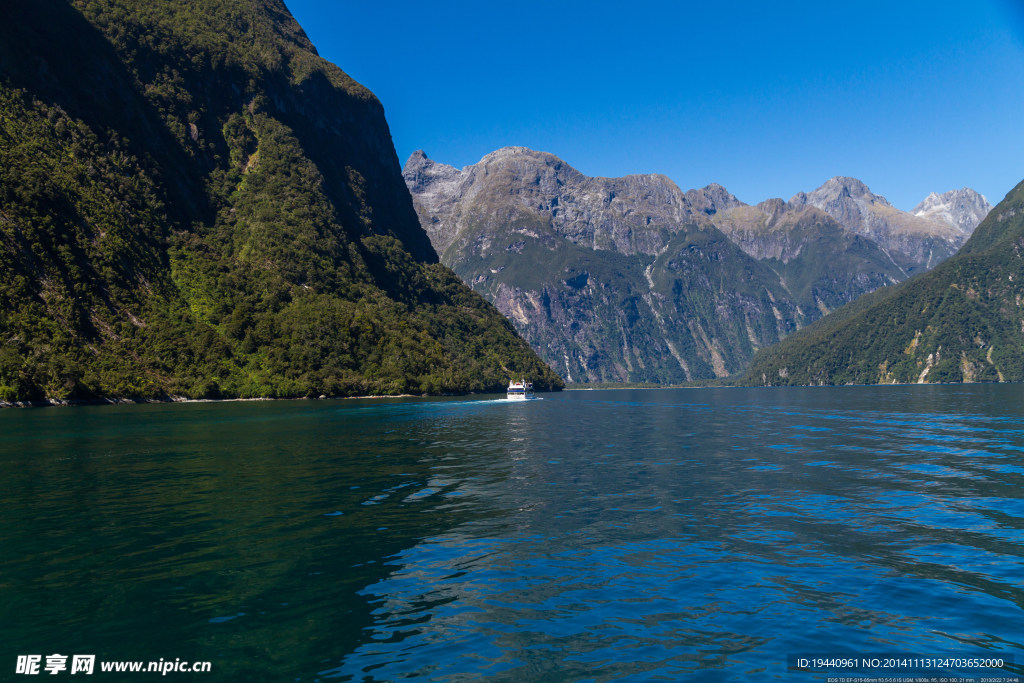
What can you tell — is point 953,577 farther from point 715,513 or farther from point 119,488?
point 119,488

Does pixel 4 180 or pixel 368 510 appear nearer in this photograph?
pixel 368 510

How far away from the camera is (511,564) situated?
95.2 feet

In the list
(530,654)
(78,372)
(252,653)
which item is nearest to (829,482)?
(530,654)

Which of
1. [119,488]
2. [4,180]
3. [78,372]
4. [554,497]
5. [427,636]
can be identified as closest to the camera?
[427,636]

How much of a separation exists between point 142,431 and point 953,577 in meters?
105

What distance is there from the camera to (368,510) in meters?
41.3

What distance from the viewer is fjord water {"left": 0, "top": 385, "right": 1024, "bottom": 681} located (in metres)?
19.9

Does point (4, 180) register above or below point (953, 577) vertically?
above

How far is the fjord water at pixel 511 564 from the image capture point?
65.2ft

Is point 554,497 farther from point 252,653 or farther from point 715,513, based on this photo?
point 252,653

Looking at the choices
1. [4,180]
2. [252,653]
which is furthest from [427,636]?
[4,180]

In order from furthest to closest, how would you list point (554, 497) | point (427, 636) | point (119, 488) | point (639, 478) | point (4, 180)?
point (4, 180)
point (639, 478)
point (119, 488)
point (554, 497)
point (427, 636)

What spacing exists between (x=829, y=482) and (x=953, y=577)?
25322 millimetres

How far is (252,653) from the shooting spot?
19609mm
